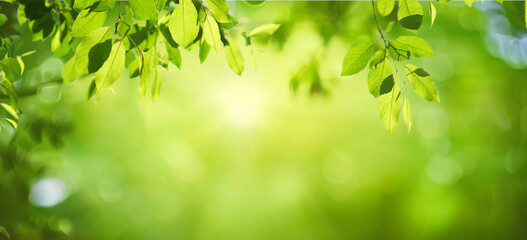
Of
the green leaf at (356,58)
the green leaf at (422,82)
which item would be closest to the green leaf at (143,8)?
the green leaf at (356,58)

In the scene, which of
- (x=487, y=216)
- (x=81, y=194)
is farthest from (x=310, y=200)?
(x=81, y=194)

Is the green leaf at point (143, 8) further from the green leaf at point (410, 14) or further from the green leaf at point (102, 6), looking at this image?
the green leaf at point (410, 14)

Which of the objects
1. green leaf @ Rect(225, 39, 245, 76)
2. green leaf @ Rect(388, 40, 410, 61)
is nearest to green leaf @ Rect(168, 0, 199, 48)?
green leaf @ Rect(225, 39, 245, 76)

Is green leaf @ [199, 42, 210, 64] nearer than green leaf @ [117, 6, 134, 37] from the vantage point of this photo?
No

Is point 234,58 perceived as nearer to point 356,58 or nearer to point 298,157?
point 356,58

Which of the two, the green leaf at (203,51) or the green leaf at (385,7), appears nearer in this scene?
the green leaf at (385,7)

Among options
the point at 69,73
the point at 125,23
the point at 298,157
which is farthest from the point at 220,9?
the point at 298,157

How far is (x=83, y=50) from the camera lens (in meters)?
0.56

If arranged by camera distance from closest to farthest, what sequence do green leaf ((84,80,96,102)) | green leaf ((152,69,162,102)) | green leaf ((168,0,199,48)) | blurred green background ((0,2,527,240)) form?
green leaf ((168,0,199,48)) → green leaf ((84,80,96,102)) → green leaf ((152,69,162,102)) → blurred green background ((0,2,527,240))

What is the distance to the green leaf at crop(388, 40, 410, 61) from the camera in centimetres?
61

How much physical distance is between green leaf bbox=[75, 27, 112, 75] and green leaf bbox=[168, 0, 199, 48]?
108mm

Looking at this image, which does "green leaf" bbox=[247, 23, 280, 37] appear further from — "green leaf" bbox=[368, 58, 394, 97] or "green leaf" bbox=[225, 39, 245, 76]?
"green leaf" bbox=[368, 58, 394, 97]

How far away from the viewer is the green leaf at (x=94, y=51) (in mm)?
545

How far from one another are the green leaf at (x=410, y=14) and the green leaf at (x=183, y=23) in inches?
13.1
